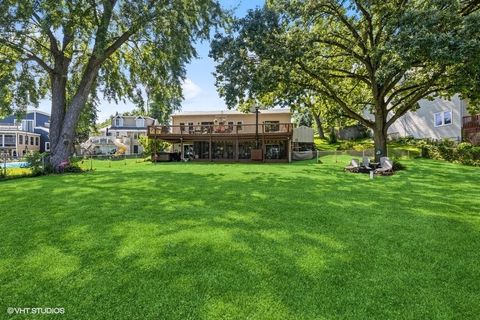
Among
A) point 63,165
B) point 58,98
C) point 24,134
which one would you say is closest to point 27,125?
point 24,134

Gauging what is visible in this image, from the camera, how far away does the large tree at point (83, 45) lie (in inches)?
539

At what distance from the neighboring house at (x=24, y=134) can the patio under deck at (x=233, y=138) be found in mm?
20805

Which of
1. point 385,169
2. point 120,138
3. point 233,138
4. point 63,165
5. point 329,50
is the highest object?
point 329,50

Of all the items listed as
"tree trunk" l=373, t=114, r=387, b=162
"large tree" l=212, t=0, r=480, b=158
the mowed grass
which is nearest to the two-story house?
"large tree" l=212, t=0, r=480, b=158

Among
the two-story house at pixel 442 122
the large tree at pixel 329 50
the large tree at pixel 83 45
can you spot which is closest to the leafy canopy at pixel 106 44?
the large tree at pixel 83 45

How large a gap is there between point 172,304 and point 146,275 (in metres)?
0.73

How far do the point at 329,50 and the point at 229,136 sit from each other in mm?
10793

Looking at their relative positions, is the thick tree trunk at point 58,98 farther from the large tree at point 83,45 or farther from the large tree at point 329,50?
the large tree at point 329,50

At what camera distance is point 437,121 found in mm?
26672

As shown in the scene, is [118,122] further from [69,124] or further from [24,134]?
[69,124]

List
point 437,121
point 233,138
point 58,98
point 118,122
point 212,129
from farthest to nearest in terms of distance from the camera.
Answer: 1. point 118,122
2. point 437,121
3. point 233,138
4. point 212,129
5. point 58,98

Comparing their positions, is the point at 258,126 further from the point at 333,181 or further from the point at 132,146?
the point at 132,146

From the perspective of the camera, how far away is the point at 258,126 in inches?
1024

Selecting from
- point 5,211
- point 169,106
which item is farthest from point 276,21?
point 5,211
